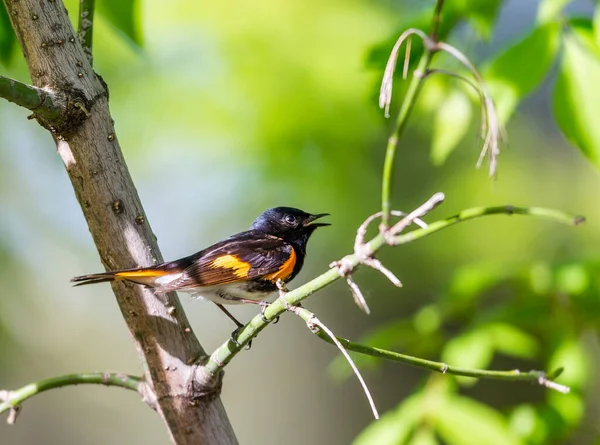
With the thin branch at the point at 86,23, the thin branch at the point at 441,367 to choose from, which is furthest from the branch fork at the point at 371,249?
the thin branch at the point at 86,23

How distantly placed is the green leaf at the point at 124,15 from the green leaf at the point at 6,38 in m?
0.23

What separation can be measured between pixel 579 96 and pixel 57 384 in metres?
1.32

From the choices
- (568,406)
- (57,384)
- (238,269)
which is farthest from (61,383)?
(568,406)

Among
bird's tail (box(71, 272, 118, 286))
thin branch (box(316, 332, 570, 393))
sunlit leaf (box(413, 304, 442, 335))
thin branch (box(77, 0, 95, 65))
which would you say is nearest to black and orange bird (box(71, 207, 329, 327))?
bird's tail (box(71, 272, 118, 286))

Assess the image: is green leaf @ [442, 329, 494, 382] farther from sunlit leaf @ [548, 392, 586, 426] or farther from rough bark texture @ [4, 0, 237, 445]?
rough bark texture @ [4, 0, 237, 445]

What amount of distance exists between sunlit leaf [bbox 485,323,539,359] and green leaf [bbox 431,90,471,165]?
52cm

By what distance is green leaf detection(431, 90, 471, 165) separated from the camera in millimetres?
2037

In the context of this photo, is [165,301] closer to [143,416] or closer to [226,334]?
[226,334]

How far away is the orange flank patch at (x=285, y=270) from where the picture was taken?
2016mm

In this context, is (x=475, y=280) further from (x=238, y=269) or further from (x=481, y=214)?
(x=481, y=214)

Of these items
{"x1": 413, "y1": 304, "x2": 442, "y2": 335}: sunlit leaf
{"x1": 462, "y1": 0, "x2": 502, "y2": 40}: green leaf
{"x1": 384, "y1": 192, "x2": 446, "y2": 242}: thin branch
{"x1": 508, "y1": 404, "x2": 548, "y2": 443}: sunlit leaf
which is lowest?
{"x1": 508, "y1": 404, "x2": 548, "y2": 443}: sunlit leaf

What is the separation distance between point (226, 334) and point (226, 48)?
342 cm

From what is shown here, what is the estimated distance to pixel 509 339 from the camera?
80.4 inches

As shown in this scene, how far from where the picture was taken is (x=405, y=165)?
19.5 feet
